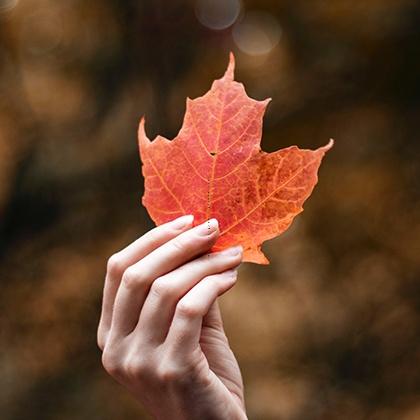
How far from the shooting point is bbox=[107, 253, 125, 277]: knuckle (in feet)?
2.67

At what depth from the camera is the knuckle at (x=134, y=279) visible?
79 cm

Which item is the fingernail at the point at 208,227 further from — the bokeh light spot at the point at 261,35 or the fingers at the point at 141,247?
the bokeh light spot at the point at 261,35

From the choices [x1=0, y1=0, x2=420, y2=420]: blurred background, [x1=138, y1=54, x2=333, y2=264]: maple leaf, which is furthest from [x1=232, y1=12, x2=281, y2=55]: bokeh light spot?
[x1=138, y1=54, x2=333, y2=264]: maple leaf

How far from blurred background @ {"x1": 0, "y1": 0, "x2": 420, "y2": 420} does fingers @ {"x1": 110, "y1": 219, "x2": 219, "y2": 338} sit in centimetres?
221

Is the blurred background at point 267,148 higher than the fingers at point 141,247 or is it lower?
higher

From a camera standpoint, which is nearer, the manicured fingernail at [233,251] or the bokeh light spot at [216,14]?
the manicured fingernail at [233,251]

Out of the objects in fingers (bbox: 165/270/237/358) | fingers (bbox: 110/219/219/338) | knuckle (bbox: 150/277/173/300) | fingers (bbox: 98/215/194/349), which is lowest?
fingers (bbox: 165/270/237/358)

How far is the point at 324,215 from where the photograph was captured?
10.2 feet

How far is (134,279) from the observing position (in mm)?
795

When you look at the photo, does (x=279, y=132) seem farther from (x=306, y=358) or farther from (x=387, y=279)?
(x=306, y=358)

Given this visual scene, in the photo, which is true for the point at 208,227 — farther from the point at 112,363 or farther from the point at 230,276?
the point at 112,363

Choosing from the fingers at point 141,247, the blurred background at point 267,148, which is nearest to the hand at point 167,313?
the fingers at point 141,247

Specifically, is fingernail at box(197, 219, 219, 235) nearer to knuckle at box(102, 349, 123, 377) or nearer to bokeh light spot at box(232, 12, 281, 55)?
knuckle at box(102, 349, 123, 377)

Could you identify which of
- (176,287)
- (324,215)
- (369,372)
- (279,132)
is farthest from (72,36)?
(176,287)
